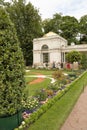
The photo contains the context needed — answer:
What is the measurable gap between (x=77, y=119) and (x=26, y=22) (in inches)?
1626

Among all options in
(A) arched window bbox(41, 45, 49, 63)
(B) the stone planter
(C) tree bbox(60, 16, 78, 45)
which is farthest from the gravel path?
(C) tree bbox(60, 16, 78, 45)

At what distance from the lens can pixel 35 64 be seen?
137 feet

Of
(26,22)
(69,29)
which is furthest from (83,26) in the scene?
(26,22)

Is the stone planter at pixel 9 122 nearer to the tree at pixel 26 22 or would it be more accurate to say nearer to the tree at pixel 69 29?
the tree at pixel 26 22

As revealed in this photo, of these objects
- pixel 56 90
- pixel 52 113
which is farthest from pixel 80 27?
pixel 52 113

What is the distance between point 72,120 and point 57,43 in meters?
33.0

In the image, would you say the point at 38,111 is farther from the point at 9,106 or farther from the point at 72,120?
the point at 9,106

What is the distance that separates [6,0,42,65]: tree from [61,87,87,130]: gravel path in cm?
3589

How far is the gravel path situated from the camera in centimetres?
650

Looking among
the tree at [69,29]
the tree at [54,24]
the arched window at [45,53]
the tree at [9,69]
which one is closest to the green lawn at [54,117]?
the tree at [9,69]

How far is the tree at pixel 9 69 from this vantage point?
5.35 meters

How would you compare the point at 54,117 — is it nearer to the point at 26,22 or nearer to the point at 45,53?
the point at 45,53

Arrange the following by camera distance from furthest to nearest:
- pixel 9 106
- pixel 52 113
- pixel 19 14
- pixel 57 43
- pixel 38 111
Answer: pixel 19 14, pixel 57 43, pixel 52 113, pixel 38 111, pixel 9 106

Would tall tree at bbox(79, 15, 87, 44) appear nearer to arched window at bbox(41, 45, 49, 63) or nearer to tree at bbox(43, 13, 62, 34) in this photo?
tree at bbox(43, 13, 62, 34)
